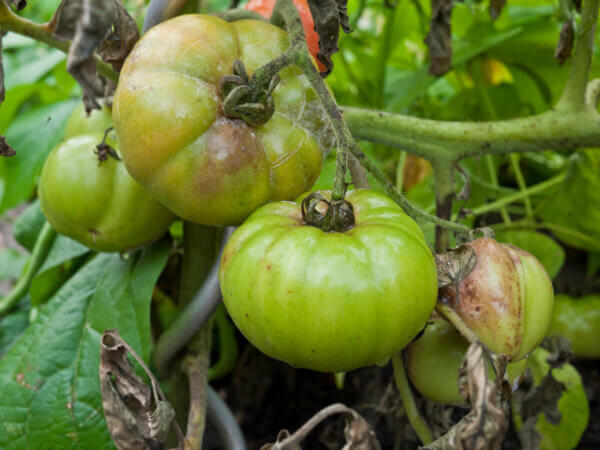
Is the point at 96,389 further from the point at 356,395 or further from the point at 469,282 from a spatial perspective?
the point at 356,395

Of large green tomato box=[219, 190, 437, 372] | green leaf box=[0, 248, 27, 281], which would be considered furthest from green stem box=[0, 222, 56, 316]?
large green tomato box=[219, 190, 437, 372]

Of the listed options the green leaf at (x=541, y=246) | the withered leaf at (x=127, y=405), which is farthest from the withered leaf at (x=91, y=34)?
the green leaf at (x=541, y=246)

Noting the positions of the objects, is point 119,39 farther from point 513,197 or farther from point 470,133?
point 513,197

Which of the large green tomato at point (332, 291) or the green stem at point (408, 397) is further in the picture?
the green stem at point (408, 397)


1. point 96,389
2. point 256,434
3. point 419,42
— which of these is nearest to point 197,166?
point 96,389

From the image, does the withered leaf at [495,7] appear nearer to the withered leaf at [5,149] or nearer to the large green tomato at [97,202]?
the large green tomato at [97,202]
